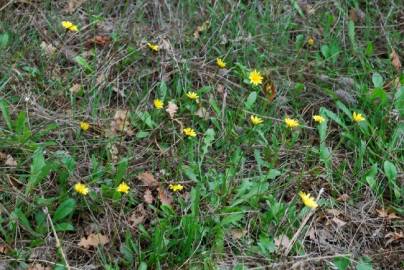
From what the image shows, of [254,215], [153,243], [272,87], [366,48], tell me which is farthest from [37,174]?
[366,48]

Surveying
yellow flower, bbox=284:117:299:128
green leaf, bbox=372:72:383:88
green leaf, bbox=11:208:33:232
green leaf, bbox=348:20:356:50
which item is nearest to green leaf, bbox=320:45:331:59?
green leaf, bbox=348:20:356:50

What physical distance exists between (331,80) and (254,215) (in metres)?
1.16

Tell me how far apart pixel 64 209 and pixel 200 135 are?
83 cm

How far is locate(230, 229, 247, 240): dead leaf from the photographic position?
7.91ft

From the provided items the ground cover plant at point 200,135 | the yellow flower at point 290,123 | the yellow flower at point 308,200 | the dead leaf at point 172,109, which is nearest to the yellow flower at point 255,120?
the ground cover plant at point 200,135

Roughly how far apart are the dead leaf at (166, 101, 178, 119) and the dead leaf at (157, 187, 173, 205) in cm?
48

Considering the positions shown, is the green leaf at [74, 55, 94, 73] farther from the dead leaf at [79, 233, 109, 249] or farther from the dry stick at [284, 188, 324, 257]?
the dry stick at [284, 188, 324, 257]

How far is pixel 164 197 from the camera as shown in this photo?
2475mm

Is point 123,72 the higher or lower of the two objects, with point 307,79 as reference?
higher

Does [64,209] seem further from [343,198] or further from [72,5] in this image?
[72,5]

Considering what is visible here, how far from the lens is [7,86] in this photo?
2832 mm

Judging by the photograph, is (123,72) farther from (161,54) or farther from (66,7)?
(66,7)

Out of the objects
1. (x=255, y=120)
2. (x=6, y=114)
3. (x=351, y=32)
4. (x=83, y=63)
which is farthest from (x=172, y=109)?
(x=351, y=32)

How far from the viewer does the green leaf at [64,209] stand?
2.27m
